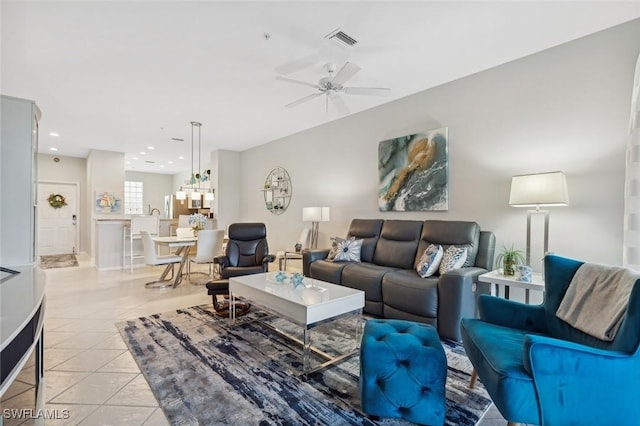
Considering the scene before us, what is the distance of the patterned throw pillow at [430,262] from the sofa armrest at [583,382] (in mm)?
1787

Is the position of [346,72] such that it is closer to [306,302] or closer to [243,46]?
[243,46]

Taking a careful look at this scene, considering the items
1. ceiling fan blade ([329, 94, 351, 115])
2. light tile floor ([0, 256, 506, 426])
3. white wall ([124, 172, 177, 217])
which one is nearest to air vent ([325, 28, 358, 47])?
ceiling fan blade ([329, 94, 351, 115])

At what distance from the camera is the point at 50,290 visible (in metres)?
4.56

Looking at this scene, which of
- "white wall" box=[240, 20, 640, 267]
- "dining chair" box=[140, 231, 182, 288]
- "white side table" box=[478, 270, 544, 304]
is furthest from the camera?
"dining chair" box=[140, 231, 182, 288]

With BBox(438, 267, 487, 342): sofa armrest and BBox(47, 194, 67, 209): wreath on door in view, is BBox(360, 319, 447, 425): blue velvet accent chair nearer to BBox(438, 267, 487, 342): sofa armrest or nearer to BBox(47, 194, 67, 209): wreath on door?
BBox(438, 267, 487, 342): sofa armrest

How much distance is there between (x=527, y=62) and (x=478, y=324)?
2.79m

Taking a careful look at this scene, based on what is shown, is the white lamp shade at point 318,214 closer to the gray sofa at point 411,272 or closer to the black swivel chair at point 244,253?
the gray sofa at point 411,272

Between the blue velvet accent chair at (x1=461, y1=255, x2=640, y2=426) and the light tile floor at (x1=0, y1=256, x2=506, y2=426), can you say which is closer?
the blue velvet accent chair at (x1=461, y1=255, x2=640, y2=426)

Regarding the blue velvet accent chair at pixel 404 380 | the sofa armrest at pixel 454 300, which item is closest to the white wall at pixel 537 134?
the sofa armrest at pixel 454 300

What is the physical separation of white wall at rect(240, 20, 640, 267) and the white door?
25.7 ft

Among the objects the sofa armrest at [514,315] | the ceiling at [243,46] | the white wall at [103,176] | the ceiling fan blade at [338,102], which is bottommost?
the sofa armrest at [514,315]

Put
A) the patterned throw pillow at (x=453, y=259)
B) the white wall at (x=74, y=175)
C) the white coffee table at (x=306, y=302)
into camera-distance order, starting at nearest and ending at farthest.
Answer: the white coffee table at (x=306, y=302), the patterned throw pillow at (x=453, y=259), the white wall at (x=74, y=175)

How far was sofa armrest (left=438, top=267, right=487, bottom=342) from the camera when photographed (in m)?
2.70

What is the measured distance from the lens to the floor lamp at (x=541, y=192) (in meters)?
2.46
